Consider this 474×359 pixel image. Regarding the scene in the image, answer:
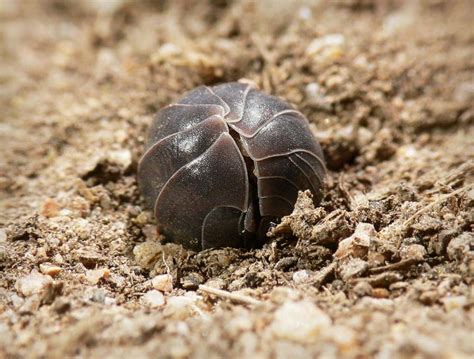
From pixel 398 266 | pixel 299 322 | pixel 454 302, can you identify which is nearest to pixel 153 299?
pixel 299 322

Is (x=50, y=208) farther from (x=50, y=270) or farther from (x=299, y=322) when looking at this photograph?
(x=299, y=322)

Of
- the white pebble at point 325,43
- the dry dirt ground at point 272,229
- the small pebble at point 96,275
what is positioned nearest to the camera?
the dry dirt ground at point 272,229

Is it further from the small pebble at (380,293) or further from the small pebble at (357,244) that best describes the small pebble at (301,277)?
the small pebble at (380,293)

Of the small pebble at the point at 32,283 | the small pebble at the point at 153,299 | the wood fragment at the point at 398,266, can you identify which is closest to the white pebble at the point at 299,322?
the wood fragment at the point at 398,266

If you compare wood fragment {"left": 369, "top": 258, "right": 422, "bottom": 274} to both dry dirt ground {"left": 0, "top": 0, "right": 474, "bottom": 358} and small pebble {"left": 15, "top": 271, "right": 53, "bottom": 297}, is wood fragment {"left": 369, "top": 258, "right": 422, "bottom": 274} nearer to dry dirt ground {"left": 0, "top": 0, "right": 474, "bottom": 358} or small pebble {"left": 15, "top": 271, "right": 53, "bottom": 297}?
dry dirt ground {"left": 0, "top": 0, "right": 474, "bottom": 358}

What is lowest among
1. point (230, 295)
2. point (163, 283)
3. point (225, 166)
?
point (163, 283)

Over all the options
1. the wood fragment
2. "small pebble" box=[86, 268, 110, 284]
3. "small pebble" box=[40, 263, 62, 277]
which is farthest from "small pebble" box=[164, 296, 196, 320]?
the wood fragment

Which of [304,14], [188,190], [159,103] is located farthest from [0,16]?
[188,190]

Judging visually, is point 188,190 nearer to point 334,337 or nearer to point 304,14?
point 334,337
